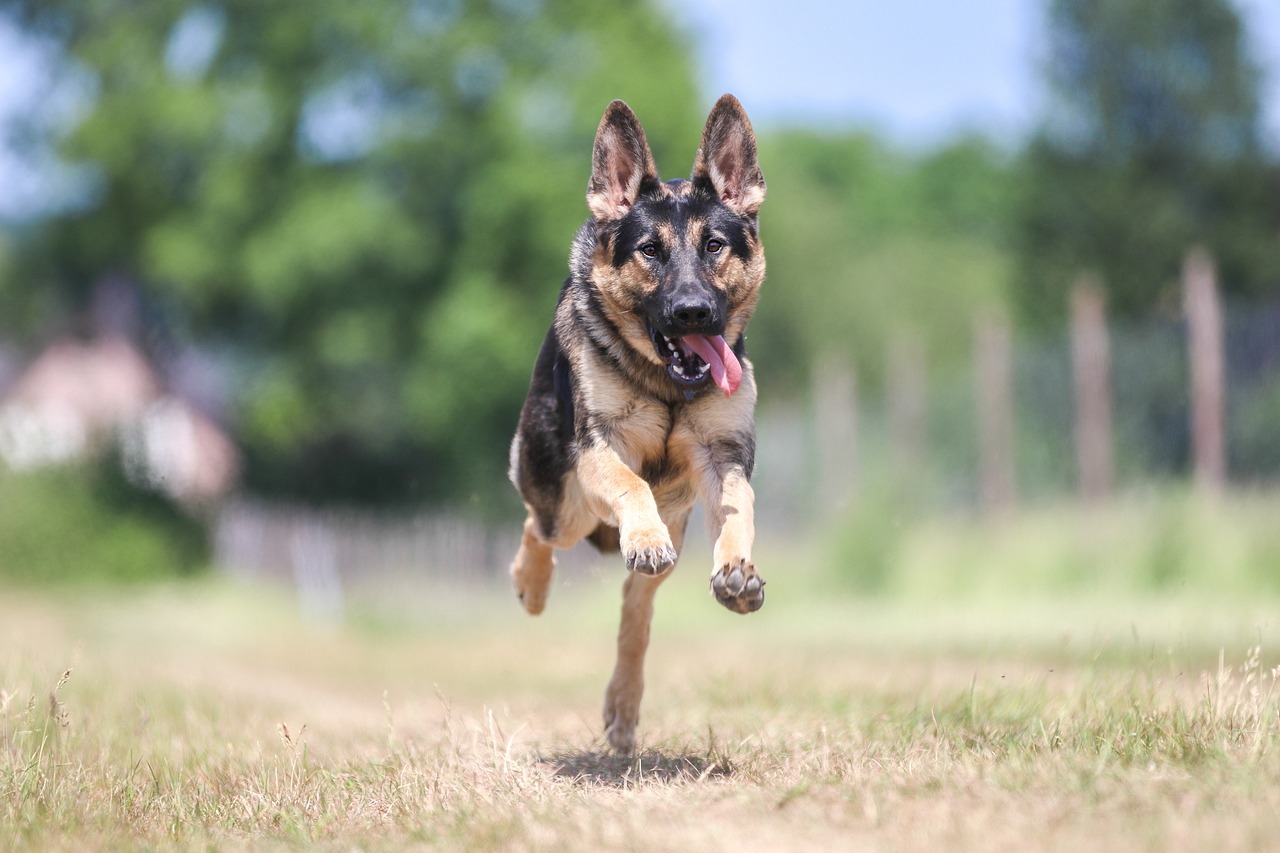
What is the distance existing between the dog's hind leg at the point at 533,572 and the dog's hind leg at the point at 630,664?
55cm

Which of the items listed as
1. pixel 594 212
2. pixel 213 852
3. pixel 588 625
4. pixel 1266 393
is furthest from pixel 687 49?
pixel 213 852

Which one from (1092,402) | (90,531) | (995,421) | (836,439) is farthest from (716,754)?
(90,531)

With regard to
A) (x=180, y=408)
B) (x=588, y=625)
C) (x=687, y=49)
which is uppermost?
(x=687, y=49)

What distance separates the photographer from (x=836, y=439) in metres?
18.4

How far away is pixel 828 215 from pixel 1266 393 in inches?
1375

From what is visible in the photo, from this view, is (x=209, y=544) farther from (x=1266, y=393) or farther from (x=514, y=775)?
(x=514, y=775)

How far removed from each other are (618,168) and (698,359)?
2.97 ft

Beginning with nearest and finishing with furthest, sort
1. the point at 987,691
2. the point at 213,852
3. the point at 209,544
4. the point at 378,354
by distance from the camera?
1. the point at 213,852
2. the point at 987,691
3. the point at 209,544
4. the point at 378,354

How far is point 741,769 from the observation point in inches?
192

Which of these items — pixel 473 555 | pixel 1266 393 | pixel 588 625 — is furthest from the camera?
pixel 473 555

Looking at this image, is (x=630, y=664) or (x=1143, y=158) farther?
(x=1143, y=158)

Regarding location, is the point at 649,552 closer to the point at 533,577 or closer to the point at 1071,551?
the point at 533,577

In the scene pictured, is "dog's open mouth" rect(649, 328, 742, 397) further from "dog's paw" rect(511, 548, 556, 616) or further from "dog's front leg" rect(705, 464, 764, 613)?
"dog's paw" rect(511, 548, 556, 616)

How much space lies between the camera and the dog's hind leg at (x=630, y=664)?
6.03 metres
